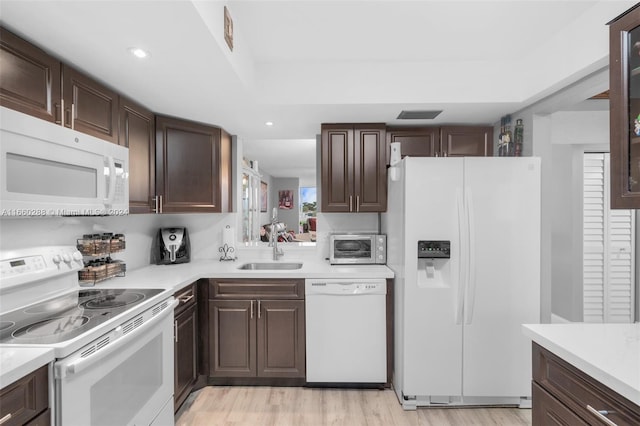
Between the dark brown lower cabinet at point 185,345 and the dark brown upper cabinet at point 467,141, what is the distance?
7.64 feet

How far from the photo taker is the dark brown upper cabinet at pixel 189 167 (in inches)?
100.0

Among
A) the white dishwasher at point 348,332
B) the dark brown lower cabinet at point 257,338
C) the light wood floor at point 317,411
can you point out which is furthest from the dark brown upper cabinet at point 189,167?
the light wood floor at point 317,411

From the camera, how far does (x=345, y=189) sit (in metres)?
2.79

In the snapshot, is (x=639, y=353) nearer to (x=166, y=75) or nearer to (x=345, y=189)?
(x=345, y=189)

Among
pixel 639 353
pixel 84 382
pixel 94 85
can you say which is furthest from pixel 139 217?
pixel 639 353

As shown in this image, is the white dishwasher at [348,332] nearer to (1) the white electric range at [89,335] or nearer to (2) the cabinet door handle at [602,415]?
(1) the white electric range at [89,335]

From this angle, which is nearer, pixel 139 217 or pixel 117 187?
pixel 117 187

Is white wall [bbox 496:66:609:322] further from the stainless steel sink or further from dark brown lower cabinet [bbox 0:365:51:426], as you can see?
dark brown lower cabinet [bbox 0:365:51:426]

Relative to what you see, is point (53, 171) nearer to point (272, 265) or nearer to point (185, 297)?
point (185, 297)

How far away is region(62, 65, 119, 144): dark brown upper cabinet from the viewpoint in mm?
1619

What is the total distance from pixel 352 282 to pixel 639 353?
5.22 ft

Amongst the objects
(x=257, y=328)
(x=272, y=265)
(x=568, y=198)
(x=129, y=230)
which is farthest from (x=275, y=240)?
(x=568, y=198)

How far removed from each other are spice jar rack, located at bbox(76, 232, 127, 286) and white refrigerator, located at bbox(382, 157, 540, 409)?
1928mm

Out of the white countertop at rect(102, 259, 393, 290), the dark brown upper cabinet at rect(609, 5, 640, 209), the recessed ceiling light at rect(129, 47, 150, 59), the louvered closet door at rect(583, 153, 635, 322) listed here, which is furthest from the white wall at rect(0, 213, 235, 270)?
the louvered closet door at rect(583, 153, 635, 322)
